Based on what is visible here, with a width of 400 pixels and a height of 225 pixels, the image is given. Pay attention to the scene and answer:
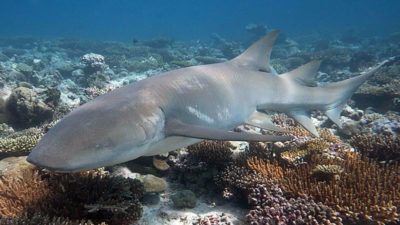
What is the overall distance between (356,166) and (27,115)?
8.94 metres

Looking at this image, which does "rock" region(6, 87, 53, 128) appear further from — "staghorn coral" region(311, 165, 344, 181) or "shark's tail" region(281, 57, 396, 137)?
"staghorn coral" region(311, 165, 344, 181)

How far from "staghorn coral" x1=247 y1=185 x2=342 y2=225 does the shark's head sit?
2.01 meters

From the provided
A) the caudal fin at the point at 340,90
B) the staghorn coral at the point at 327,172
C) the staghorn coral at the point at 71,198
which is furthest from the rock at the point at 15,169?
the caudal fin at the point at 340,90

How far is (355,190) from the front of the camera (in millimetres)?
3211

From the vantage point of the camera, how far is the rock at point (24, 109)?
6.88 metres

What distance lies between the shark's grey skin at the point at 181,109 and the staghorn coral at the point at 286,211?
1.25 meters

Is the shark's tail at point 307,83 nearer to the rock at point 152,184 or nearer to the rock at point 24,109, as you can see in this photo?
the rock at point 152,184

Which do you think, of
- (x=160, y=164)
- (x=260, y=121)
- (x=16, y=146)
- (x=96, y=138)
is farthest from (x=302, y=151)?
(x=16, y=146)

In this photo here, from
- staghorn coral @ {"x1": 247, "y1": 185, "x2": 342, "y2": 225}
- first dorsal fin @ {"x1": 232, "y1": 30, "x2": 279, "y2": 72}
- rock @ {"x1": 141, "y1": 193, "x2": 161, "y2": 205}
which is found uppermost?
first dorsal fin @ {"x1": 232, "y1": 30, "x2": 279, "y2": 72}

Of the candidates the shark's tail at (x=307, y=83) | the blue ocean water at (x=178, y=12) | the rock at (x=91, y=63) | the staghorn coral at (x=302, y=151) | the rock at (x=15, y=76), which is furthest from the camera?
the blue ocean water at (x=178, y=12)

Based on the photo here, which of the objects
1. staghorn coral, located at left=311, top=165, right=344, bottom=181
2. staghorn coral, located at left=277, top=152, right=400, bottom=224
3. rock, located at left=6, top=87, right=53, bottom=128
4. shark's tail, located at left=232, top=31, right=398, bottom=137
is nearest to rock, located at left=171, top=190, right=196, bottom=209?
staghorn coral, located at left=277, top=152, right=400, bottom=224

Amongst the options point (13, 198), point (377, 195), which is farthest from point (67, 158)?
point (377, 195)

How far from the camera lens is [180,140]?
2914mm

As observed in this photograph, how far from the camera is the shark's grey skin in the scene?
5.83ft
